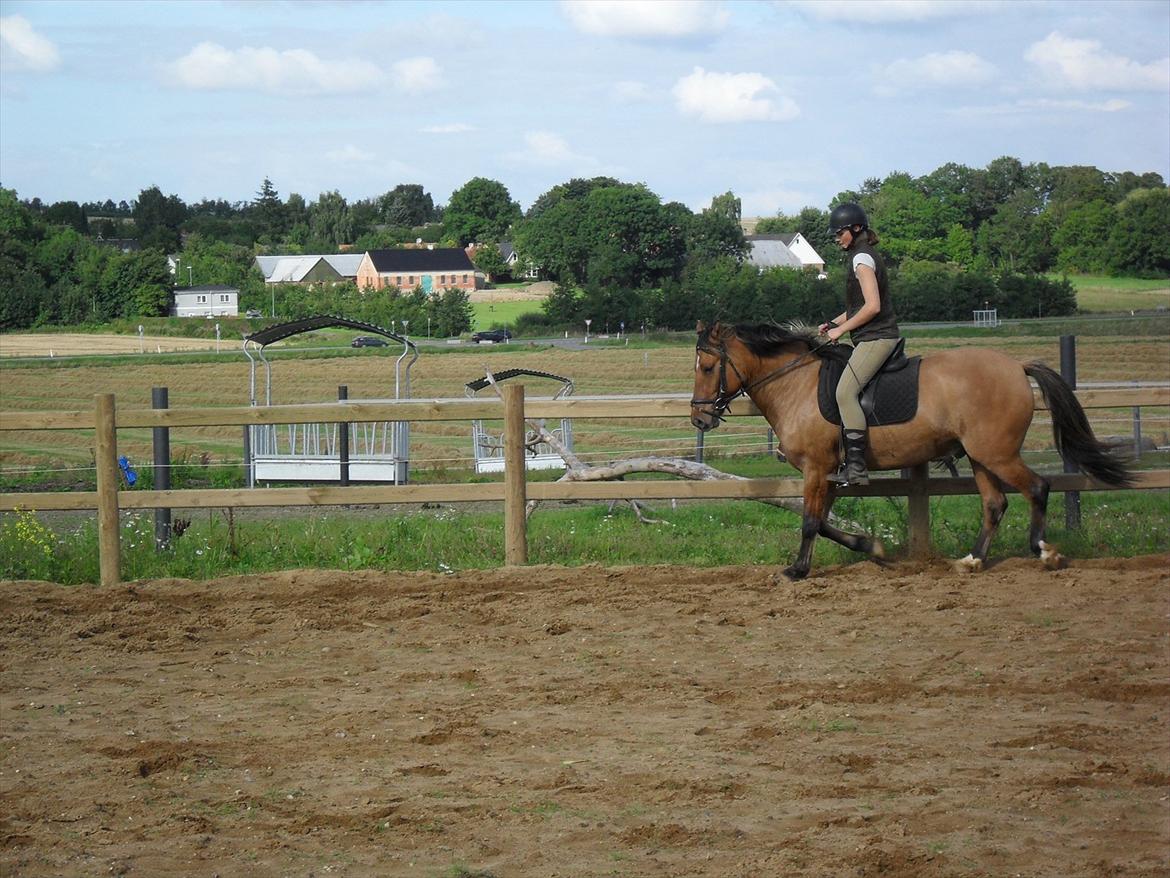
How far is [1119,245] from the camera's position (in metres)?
56.3

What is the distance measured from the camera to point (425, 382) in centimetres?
4012

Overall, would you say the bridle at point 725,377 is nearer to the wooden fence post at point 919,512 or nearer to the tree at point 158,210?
the wooden fence post at point 919,512

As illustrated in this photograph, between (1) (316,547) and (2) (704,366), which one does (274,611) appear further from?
(2) (704,366)

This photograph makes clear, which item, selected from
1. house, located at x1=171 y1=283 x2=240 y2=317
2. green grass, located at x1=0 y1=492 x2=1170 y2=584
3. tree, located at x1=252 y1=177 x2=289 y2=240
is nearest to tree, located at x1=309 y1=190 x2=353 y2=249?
tree, located at x1=252 y1=177 x2=289 y2=240

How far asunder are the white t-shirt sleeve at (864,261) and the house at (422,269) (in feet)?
247

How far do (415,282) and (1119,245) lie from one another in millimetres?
45588

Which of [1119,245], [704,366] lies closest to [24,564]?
[704,366]

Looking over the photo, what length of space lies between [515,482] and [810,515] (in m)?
2.30

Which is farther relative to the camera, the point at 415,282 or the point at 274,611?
the point at 415,282

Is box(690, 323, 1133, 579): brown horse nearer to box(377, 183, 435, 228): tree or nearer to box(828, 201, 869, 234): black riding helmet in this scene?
box(828, 201, 869, 234): black riding helmet

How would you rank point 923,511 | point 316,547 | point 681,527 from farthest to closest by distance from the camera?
1. point 681,527
2. point 316,547
3. point 923,511

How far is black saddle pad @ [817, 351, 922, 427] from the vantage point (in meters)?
9.09

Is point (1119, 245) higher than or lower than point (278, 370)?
higher

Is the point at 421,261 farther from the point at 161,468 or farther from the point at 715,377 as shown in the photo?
the point at 715,377
